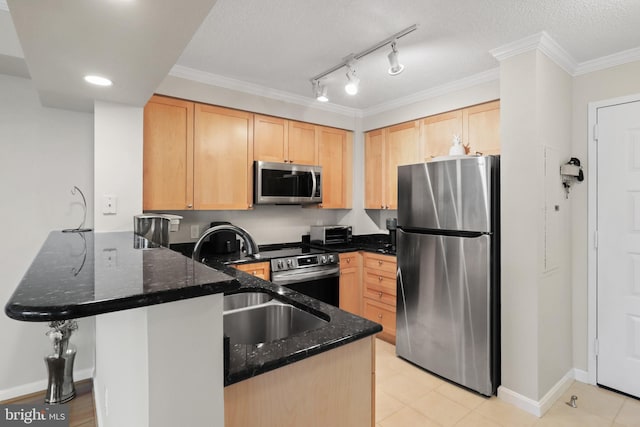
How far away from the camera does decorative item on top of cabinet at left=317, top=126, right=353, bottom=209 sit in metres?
3.71

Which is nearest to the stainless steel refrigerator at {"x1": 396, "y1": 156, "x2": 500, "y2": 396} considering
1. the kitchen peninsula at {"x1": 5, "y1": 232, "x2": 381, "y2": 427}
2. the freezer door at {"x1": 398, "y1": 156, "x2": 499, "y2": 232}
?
the freezer door at {"x1": 398, "y1": 156, "x2": 499, "y2": 232}

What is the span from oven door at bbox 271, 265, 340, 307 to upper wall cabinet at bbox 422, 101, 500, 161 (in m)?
1.52

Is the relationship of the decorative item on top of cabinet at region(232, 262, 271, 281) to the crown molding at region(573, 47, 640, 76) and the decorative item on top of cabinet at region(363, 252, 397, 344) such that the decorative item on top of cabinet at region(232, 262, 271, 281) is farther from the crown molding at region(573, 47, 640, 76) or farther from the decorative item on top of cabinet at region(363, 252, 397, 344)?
the crown molding at region(573, 47, 640, 76)

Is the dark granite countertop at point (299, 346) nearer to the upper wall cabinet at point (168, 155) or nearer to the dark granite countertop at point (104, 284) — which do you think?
the dark granite countertop at point (104, 284)

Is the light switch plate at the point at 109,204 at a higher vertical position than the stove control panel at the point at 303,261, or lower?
higher

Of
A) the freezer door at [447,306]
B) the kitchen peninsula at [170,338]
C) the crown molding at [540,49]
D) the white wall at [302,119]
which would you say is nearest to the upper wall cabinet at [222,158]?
the white wall at [302,119]

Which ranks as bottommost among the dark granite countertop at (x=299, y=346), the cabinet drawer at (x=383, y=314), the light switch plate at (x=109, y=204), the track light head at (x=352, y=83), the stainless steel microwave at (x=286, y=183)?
the cabinet drawer at (x=383, y=314)

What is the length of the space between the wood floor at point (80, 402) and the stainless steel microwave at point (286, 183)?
6.29 feet

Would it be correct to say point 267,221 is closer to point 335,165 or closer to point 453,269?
point 335,165

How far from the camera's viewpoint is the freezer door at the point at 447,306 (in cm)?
Result: 231

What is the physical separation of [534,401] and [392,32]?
258 centimetres

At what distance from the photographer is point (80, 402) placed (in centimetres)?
227

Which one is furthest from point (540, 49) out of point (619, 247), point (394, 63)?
point (619, 247)

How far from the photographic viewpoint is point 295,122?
3.45 m
